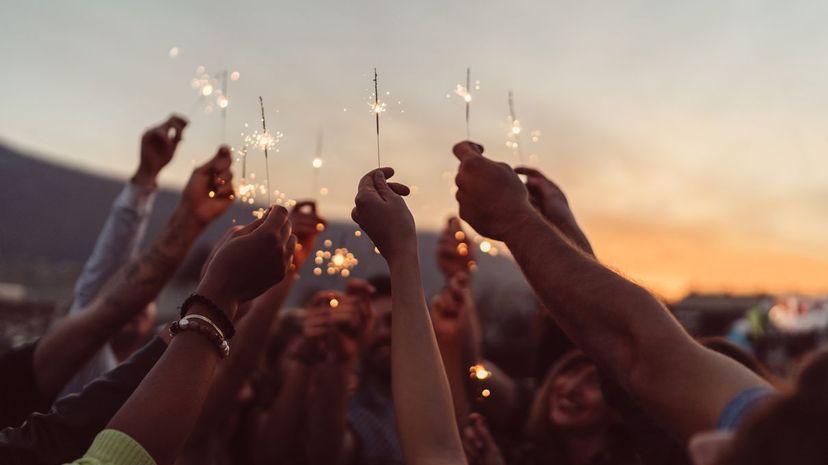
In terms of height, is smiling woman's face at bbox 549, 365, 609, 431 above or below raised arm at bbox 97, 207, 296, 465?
below

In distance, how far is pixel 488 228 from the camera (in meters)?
1.72

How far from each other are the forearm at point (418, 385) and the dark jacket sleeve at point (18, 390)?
50.9 inches

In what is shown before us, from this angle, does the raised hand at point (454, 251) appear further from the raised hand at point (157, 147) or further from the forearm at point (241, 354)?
the raised hand at point (157, 147)

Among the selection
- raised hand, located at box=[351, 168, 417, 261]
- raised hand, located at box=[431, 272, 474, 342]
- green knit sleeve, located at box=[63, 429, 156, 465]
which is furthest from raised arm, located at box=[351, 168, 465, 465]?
raised hand, located at box=[431, 272, 474, 342]

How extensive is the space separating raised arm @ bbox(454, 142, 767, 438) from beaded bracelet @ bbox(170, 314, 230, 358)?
732 millimetres

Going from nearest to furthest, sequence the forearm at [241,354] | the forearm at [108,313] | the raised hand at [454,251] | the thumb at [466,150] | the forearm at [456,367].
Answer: the thumb at [466,150], the forearm at [108,313], the forearm at [241,354], the forearm at [456,367], the raised hand at [454,251]

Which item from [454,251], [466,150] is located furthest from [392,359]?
[454,251]

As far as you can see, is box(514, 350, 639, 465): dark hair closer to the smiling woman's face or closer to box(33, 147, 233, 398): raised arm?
the smiling woman's face

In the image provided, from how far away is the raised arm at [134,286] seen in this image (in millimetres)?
2074

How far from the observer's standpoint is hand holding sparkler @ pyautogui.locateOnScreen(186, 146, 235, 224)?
2.64 meters

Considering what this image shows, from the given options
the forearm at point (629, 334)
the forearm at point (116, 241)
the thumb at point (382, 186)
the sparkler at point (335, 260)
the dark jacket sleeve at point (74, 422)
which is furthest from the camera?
the forearm at point (116, 241)

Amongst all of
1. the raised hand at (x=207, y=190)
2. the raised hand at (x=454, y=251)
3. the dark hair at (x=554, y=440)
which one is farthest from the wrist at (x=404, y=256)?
the raised hand at (x=454, y=251)

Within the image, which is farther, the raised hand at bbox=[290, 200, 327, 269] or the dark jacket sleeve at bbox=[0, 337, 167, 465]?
the raised hand at bbox=[290, 200, 327, 269]

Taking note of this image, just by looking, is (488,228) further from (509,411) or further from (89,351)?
(509,411)
